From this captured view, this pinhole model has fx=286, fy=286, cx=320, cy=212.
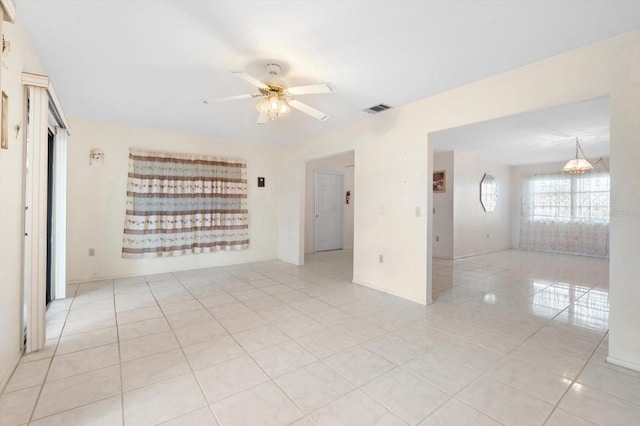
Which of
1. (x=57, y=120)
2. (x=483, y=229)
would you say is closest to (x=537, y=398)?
(x=57, y=120)

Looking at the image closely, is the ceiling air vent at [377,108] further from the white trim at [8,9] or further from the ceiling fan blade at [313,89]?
the white trim at [8,9]

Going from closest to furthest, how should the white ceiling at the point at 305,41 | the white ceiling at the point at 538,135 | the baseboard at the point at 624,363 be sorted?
the white ceiling at the point at 305,41 < the baseboard at the point at 624,363 < the white ceiling at the point at 538,135

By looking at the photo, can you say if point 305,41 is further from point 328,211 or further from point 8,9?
point 328,211

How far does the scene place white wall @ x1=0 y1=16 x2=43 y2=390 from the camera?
1.79 m

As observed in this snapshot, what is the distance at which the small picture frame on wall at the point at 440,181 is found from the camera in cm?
644

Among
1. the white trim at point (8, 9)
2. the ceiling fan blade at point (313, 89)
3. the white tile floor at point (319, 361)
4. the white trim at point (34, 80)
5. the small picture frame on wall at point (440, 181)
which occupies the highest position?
the ceiling fan blade at point (313, 89)

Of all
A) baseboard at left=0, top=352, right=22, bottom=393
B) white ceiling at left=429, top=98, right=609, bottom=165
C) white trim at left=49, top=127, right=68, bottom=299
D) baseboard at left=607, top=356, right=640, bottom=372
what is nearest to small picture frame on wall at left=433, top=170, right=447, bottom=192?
white ceiling at left=429, top=98, right=609, bottom=165

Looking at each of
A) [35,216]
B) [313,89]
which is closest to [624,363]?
[313,89]

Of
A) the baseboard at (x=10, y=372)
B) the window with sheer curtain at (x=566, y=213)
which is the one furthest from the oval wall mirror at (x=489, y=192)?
the baseboard at (x=10, y=372)

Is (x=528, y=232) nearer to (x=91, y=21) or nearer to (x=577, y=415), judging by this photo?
(x=577, y=415)

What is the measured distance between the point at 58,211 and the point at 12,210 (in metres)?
1.84

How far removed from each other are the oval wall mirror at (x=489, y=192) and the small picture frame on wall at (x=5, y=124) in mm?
7873

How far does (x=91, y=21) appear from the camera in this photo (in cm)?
202

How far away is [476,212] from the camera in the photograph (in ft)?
22.7
